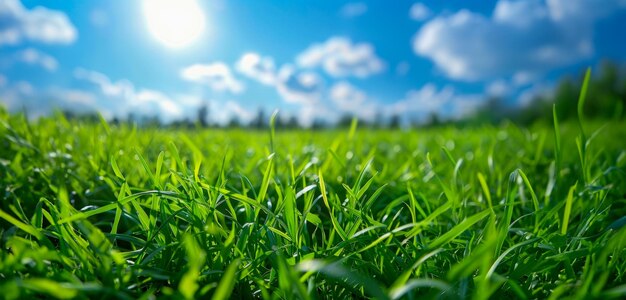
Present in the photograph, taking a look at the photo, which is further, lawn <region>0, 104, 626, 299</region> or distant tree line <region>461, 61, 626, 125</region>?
distant tree line <region>461, 61, 626, 125</region>

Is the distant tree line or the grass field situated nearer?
the grass field

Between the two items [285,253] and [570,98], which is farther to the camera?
[570,98]

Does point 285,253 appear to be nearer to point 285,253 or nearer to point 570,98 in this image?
point 285,253

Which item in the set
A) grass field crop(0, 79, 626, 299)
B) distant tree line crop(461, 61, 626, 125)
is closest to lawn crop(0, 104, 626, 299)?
grass field crop(0, 79, 626, 299)

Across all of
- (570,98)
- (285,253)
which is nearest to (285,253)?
(285,253)

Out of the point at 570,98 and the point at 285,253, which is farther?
the point at 570,98

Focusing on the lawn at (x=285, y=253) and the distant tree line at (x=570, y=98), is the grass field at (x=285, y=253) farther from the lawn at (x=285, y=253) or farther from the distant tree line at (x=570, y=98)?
the distant tree line at (x=570, y=98)

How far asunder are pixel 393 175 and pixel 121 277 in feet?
3.59

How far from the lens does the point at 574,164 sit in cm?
181

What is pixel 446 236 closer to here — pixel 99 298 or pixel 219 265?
pixel 219 265

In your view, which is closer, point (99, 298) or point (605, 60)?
point (99, 298)

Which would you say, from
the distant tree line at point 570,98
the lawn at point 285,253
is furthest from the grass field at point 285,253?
the distant tree line at point 570,98

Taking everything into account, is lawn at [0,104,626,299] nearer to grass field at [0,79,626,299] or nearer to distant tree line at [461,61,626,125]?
grass field at [0,79,626,299]

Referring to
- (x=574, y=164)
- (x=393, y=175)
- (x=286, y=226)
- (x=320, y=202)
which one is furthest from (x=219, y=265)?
(x=574, y=164)
